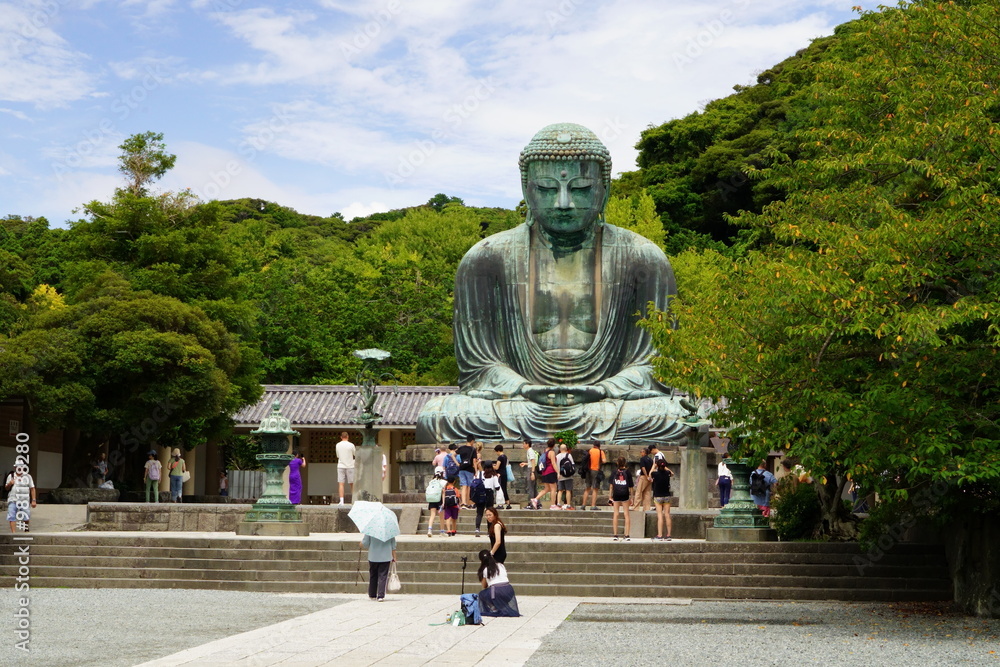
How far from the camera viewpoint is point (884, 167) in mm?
12961

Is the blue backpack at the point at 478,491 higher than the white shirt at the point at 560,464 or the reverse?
the reverse

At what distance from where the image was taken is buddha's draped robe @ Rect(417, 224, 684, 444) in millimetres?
21469

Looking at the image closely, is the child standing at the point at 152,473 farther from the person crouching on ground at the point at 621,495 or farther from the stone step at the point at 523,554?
the person crouching on ground at the point at 621,495

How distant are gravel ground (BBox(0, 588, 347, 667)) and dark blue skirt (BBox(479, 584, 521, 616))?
1733 mm

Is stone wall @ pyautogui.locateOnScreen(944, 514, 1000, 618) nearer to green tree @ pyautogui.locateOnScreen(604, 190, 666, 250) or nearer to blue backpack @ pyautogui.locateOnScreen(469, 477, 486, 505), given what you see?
blue backpack @ pyautogui.locateOnScreen(469, 477, 486, 505)

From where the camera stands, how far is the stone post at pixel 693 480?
20172mm

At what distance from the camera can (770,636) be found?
1087 centimetres

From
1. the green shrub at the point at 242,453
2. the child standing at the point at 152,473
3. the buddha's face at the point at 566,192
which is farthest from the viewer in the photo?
the green shrub at the point at 242,453

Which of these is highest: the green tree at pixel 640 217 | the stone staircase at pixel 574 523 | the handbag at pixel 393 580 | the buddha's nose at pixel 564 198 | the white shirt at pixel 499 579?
the green tree at pixel 640 217

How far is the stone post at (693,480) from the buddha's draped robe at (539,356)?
0.73 meters

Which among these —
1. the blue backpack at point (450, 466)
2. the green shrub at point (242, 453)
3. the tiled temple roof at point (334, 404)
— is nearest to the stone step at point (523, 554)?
the blue backpack at point (450, 466)

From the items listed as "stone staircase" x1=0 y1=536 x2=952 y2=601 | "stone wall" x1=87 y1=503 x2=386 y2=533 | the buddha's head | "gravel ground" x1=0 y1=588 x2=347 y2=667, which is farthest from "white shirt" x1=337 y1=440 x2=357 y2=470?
"gravel ground" x1=0 y1=588 x2=347 y2=667

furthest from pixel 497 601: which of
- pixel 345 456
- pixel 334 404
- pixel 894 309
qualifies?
pixel 334 404

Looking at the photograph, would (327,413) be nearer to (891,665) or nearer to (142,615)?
(142,615)
